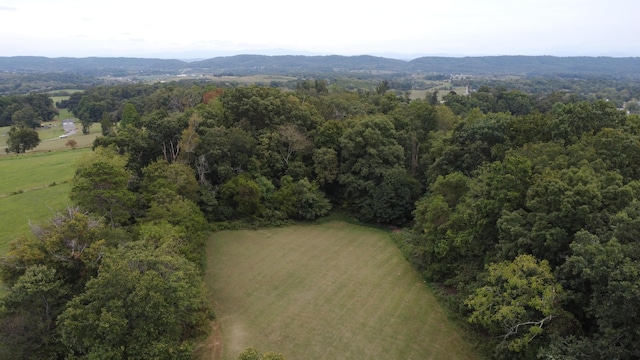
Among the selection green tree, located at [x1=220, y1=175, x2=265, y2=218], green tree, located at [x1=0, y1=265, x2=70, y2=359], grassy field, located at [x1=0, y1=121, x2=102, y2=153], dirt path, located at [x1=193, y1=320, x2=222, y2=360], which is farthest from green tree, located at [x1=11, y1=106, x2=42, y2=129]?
dirt path, located at [x1=193, y1=320, x2=222, y2=360]

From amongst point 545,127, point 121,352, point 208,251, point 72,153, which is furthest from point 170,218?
point 72,153

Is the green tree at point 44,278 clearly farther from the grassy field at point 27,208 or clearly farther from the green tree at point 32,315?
the grassy field at point 27,208

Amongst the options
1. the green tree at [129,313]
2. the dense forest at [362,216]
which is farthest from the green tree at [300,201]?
the green tree at [129,313]

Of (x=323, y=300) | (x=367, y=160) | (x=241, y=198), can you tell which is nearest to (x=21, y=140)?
(x=241, y=198)

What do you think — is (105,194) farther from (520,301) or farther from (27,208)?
A: (520,301)

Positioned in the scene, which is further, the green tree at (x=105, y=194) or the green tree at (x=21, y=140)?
the green tree at (x=21, y=140)

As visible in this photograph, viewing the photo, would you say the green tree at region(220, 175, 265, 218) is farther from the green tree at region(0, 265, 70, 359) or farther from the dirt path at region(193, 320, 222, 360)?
the green tree at region(0, 265, 70, 359)
